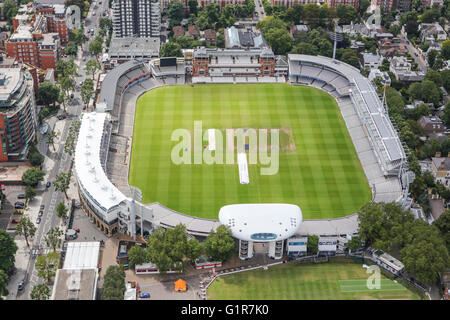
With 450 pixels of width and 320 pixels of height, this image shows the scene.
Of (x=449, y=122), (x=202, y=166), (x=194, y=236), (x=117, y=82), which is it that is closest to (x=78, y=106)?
(x=117, y=82)

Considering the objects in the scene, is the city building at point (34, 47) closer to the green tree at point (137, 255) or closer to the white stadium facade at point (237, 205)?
the white stadium facade at point (237, 205)

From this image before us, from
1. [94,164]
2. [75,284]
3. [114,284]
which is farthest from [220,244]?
[94,164]

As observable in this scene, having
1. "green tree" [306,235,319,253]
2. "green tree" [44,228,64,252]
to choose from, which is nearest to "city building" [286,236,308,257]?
"green tree" [306,235,319,253]

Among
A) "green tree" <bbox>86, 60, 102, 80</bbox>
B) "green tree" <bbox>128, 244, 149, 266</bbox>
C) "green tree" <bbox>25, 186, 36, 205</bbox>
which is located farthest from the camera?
"green tree" <bbox>86, 60, 102, 80</bbox>

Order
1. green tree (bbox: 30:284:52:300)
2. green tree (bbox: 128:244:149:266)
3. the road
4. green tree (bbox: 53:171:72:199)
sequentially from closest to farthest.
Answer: green tree (bbox: 30:284:52:300), the road, green tree (bbox: 128:244:149:266), green tree (bbox: 53:171:72:199)
